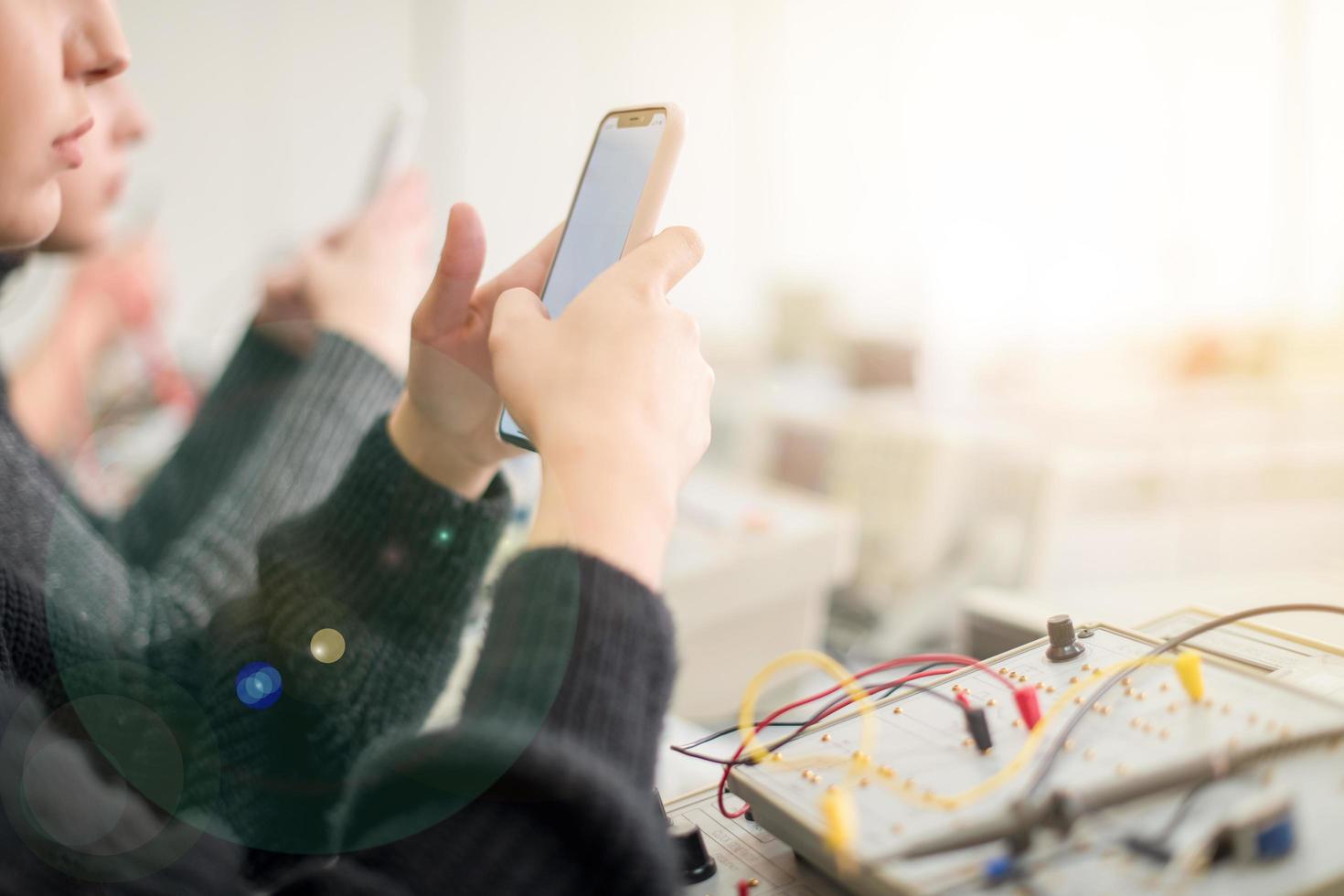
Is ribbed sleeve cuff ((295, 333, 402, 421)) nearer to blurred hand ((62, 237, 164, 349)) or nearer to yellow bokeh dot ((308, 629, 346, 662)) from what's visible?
yellow bokeh dot ((308, 629, 346, 662))

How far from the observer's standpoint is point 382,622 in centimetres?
60

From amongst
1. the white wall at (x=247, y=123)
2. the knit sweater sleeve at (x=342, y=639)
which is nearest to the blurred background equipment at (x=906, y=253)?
the white wall at (x=247, y=123)

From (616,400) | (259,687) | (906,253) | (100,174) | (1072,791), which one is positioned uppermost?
(100,174)

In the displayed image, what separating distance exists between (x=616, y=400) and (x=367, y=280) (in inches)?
24.2

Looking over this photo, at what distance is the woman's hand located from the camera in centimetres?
50

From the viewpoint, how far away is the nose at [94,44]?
1.69ft

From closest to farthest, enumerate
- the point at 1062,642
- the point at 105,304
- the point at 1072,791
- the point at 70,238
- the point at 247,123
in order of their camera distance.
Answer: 1. the point at 1072,791
2. the point at 1062,642
3. the point at 70,238
4. the point at 105,304
5. the point at 247,123

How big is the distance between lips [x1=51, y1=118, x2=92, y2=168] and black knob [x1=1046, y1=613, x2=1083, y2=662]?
0.57 m

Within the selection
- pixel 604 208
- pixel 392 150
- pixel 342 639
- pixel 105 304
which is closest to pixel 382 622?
pixel 342 639

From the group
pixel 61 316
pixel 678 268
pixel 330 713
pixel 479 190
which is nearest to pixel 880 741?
pixel 678 268

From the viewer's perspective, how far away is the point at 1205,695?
352 mm

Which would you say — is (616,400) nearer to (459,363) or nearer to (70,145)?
(459,363)

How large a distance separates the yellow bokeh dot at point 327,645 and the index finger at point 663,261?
1.07 ft

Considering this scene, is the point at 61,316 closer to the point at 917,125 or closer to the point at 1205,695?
the point at 1205,695
